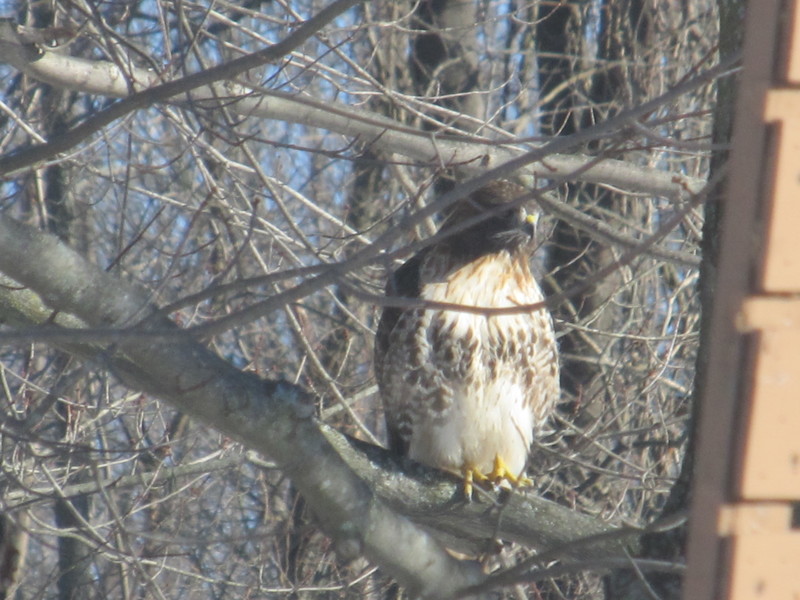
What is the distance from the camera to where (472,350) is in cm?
472

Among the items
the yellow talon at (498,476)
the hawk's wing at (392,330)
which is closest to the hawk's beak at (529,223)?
the hawk's wing at (392,330)

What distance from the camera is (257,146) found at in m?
9.74

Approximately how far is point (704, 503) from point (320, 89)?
27.2ft

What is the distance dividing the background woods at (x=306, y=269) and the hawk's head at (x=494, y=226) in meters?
0.18

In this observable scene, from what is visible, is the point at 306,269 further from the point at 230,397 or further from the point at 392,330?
the point at 392,330

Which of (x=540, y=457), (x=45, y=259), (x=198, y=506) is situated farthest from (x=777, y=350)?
(x=198, y=506)

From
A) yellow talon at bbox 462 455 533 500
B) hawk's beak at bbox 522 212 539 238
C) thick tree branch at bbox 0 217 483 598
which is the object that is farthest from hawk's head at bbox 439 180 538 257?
thick tree branch at bbox 0 217 483 598

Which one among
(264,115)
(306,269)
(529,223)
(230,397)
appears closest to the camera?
(306,269)

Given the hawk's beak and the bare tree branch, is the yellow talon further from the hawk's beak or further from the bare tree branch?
the bare tree branch

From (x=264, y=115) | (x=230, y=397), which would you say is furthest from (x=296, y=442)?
(x=264, y=115)

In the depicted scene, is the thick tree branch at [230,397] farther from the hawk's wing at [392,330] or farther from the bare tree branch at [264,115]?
the hawk's wing at [392,330]

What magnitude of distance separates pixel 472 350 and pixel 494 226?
1.84ft

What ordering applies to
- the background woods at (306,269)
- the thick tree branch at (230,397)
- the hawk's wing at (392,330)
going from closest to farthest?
the thick tree branch at (230,397), the background woods at (306,269), the hawk's wing at (392,330)

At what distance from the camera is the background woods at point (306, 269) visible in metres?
2.87
